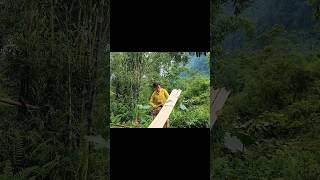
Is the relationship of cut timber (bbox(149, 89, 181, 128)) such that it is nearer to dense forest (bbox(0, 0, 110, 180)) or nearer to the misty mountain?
dense forest (bbox(0, 0, 110, 180))

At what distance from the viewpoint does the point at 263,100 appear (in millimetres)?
7293

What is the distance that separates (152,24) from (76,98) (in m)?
2.17

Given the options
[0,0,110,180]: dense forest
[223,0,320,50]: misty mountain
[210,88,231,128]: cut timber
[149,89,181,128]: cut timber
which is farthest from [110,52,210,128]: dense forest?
[223,0,320,50]: misty mountain

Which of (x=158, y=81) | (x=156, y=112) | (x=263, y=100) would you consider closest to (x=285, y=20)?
(x=263, y=100)

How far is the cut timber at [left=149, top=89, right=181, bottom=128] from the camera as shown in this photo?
13.9 feet

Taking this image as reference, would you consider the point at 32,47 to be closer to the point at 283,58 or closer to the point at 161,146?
the point at 161,146

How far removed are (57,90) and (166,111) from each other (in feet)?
7.38

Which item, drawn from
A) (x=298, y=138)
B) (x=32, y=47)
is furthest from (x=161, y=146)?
(x=298, y=138)

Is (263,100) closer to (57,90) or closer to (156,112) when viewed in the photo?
(57,90)

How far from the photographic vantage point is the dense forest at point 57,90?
230 inches

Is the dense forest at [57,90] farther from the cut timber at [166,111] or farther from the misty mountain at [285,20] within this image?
the misty mountain at [285,20]

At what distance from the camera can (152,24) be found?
13.6ft

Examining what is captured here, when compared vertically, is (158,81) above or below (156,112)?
above

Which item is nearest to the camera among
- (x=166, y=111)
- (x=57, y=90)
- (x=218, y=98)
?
(x=166, y=111)
